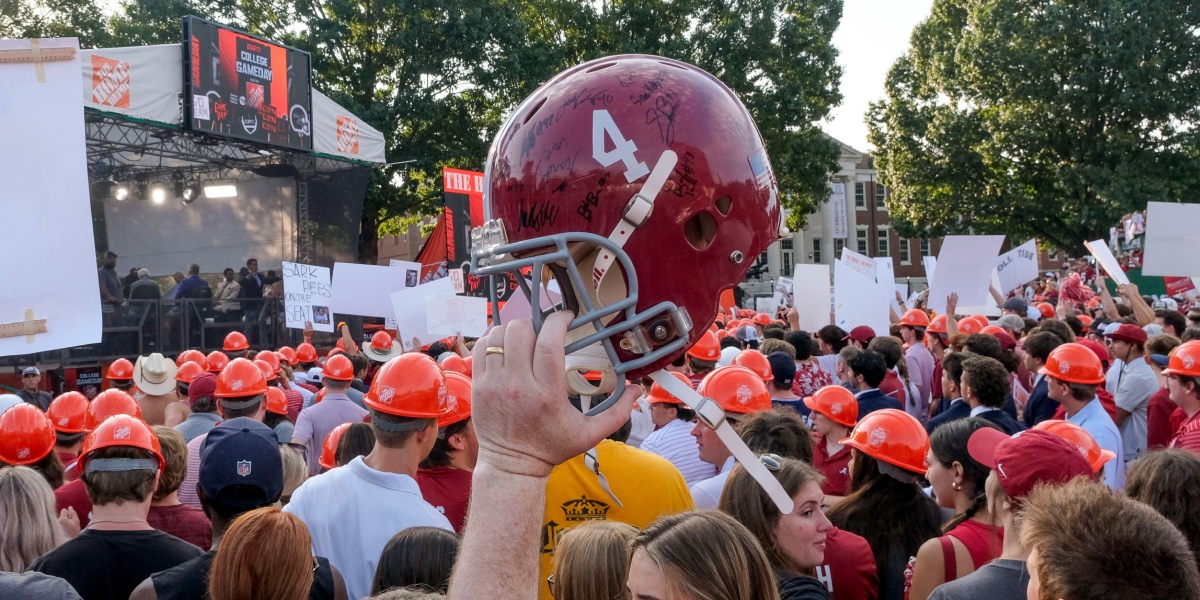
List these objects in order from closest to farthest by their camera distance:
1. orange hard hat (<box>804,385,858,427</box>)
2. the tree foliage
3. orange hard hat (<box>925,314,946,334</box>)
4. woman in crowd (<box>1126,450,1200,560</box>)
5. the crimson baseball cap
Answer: the crimson baseball cap, woman in crowd (<box>1126,450,1200,560</box>), orange hard hat (<box>804,385,858,427</box>), orange hard hat (<box>925,314,946,334</box>), the tree foliage

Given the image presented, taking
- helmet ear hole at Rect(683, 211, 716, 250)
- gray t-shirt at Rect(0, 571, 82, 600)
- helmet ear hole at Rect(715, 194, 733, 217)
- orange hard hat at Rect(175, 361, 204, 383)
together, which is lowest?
gray t-shirt at Rect(0, 571, 82, 600)

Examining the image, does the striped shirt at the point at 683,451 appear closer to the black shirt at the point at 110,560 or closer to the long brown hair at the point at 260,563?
the black shirt at the point at 110,560

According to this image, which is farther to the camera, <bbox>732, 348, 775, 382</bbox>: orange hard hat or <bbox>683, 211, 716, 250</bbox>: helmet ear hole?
<bbox>732, 348, 775, 382</bbox>: orange hard hat

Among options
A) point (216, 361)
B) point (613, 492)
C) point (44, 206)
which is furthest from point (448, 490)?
point (216, 361)

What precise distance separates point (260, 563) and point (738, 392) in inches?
124

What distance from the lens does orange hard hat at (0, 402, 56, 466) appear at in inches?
197

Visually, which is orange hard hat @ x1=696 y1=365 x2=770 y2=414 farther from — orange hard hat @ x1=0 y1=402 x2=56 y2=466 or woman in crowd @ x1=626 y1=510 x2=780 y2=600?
orange hard hat @ x1=0 y1=402 x2=56 y2=466

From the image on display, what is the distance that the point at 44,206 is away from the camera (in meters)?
3.33

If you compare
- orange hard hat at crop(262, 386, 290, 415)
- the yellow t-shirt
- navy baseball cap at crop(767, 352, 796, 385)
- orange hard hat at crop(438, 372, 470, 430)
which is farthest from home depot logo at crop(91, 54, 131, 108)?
the yellow t-shirt

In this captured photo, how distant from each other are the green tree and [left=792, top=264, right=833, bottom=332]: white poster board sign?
26342 mm

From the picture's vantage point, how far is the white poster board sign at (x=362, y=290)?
12.0 meters

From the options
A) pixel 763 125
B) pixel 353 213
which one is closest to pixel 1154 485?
pixel 353 213

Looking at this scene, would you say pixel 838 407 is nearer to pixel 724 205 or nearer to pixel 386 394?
pixel 386 394

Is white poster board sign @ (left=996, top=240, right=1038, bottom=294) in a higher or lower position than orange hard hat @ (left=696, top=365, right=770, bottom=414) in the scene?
higher
